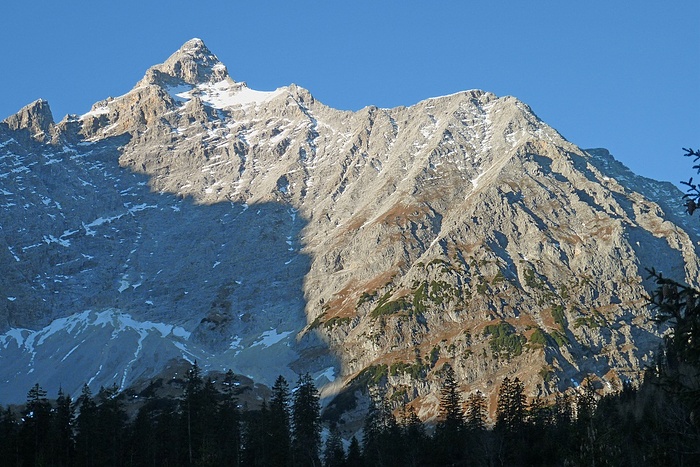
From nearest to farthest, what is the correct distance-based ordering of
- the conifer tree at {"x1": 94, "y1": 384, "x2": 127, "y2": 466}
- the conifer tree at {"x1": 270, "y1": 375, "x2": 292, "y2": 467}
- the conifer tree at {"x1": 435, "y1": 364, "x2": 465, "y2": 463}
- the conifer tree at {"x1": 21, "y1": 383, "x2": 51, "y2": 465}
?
the conifer tree at {"x1": 21, "y1": 383, "x2": 51, "y2": 465} → the conifer tree at {"x1": 94, "y1": 384, "x2": 127, "y2": 466} → the conifer tree at {"x1": 270, "y1": 375, "x2": 292, "y2": 467} → the conifer tree at {"x1": 435, "y1": 364, "x2": 465, "y2": 463}

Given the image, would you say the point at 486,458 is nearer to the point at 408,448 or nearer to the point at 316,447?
the point at 408,448

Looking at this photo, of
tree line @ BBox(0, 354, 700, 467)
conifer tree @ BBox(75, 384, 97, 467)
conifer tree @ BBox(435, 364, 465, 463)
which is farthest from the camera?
conifer tree @ BBox(435, 364, 465, 463)

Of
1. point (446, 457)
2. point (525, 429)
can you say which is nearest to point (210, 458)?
point (446, 457)

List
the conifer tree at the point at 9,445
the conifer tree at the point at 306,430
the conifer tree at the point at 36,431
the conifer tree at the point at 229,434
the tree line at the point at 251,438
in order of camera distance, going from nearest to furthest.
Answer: the conifer tree at the point at 9,445, the conifer tree at the point at 36,431, the tree line at the point at 251,438, the conifer tree at the point at 229,434, the conifer tree at the point at 306,430

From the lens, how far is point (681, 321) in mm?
23922

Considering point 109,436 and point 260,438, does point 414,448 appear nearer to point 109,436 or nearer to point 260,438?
point 260,438

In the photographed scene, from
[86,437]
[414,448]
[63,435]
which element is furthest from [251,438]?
[63,435]

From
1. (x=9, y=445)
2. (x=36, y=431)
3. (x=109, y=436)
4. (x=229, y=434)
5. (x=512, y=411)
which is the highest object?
(x=512, y=411)

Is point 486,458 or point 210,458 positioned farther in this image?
point 486,458

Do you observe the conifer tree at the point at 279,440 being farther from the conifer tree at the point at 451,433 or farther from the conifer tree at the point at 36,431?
the conifer tree at the point at 36,431

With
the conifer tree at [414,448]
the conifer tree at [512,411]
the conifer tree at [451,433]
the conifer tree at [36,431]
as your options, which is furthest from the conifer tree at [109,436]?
the conifer tree at [512,411]

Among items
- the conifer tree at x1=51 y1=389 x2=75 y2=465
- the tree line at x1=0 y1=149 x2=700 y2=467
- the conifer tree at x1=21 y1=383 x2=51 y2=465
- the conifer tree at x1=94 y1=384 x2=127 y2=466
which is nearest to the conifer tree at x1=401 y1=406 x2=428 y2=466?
the tree line at x1=0 y1=149 x2=700 y2=467

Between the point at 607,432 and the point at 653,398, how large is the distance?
90.2m

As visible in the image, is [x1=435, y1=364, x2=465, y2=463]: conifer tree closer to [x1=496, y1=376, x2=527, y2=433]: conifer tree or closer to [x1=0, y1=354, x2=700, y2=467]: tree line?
[x1=0, y1=354, x2=700, y2=467]: tree line
